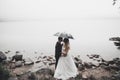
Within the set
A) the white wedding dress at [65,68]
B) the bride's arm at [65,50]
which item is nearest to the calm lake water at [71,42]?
the bride's arm at [65,50]

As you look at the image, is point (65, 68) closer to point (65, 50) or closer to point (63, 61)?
point (63, 61)

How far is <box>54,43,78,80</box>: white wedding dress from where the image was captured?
12727mm

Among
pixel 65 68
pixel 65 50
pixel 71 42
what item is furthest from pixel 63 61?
pixel 71 42

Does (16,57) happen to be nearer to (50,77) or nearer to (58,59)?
(50,77)

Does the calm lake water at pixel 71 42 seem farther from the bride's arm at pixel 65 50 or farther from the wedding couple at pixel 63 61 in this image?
the bride's arm at pixel 65 50

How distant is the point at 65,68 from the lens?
12906 mm

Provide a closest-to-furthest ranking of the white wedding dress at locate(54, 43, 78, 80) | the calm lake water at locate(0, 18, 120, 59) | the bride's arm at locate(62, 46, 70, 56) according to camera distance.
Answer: the bride's arm at locate(62, 46, 70, 56) < the white wedding dress at locate(54, 43, 78, 80) < the calm lake water at locate(0, 18, 120, 59)

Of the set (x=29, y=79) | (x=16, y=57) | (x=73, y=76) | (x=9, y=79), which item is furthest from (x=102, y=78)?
(x=16, y=57)

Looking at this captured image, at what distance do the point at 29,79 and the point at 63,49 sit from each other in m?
3.38

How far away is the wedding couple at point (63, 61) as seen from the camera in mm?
12453

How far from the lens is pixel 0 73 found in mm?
12000

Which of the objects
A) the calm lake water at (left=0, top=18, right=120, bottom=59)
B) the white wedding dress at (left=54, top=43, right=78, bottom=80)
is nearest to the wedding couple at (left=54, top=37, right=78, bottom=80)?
the white wedding dress at (left=54, top=43, right=78, bottom=80)

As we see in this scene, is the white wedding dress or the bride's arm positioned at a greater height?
the bride's arm

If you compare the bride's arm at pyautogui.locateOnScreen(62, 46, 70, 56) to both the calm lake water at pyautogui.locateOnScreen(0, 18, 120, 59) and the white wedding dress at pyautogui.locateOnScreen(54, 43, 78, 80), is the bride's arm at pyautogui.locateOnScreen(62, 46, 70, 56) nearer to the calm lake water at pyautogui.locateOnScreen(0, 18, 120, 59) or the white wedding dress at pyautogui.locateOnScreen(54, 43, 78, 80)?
the white wedding dress at pyautogui.locateOnScreen(54, 43, 78, 80)
